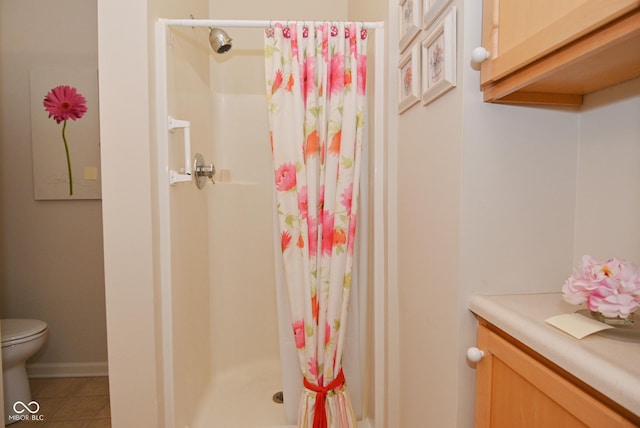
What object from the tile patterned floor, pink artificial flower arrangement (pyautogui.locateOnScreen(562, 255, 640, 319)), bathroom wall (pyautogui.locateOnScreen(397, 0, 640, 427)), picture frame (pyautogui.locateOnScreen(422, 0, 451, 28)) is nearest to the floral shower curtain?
picture frame (pyautogui.locateOnScreen(422, 0, 451, 28))

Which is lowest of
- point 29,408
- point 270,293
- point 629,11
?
point 29,408

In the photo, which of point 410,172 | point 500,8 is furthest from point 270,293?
point 500,8

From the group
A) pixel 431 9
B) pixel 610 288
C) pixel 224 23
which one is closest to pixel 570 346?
pixel 610 288

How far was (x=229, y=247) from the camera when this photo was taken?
2.27m

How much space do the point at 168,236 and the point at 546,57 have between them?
1344 millimetres

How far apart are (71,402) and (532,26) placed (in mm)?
2801

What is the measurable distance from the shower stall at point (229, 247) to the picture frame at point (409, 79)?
141mm

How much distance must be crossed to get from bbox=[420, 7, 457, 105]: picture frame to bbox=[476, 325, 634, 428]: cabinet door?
25.7 inches

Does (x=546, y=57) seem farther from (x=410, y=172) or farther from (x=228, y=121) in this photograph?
(x=228, y=121)

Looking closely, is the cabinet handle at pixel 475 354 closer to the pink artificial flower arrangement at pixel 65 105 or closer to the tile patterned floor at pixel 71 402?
the tile patterned floor at pixel 71 402

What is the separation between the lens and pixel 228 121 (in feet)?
7.39

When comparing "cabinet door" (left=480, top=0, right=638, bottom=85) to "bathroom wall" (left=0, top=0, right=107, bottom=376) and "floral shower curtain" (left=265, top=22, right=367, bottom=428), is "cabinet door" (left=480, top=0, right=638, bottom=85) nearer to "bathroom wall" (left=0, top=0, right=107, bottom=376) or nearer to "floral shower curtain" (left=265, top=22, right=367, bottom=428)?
"floral shower curtain" (left=265, top=22, right=367, bottom=428)

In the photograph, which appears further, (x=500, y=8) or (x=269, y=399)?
(x=269, y=399)

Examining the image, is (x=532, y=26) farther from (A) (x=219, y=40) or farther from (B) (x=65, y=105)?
(B) (x=65, y=105)
